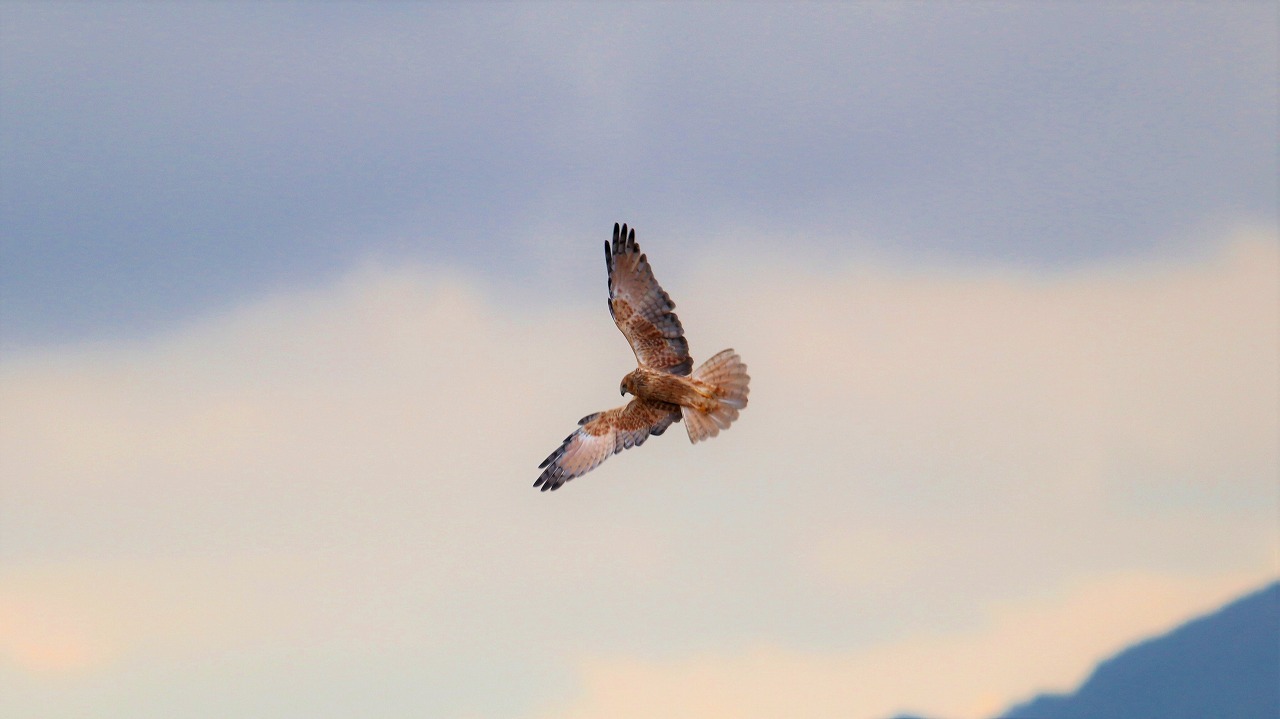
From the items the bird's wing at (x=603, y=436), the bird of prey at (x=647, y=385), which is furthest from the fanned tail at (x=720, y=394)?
the bird's wing at (x=603, y=436)

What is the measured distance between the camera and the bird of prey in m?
14.8

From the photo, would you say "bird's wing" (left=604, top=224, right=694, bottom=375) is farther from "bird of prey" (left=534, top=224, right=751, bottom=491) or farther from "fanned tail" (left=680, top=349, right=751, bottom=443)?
"fanned tail" (left=680, top=349, right=751, bottom=443)

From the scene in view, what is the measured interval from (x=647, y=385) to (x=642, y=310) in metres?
1.23

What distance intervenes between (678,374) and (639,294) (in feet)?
4.04

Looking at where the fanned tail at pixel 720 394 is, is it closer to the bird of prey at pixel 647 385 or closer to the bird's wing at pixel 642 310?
the bird of prey at pixel 647 385

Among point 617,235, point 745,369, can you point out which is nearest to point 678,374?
point 745,369

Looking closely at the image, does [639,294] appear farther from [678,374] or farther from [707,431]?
[707,431]

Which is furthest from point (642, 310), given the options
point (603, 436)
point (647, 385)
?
point (603, 436)

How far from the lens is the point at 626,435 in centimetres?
1525

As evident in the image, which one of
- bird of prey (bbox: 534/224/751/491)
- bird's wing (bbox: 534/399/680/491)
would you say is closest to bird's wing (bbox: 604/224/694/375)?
bird of prey (bbox: 534/224/751/491)

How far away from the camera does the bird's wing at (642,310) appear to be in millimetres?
15656

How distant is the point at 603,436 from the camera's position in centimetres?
1538

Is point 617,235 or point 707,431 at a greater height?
point 617,235

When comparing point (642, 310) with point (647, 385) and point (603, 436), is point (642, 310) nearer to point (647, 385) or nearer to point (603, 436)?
point (647, 385)
